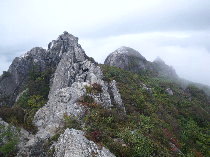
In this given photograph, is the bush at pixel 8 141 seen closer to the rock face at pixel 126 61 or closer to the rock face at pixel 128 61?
the rock face at pixel 128 61

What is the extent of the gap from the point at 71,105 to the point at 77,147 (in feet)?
28.1

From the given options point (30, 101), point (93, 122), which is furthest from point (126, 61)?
point (93, 122)

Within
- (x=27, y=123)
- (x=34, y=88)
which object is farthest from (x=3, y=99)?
(x=27, y=123)

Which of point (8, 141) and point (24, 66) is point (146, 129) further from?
point (24, 66)

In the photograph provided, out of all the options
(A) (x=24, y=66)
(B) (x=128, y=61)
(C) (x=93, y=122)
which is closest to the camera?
(C) (x=93, y=122)

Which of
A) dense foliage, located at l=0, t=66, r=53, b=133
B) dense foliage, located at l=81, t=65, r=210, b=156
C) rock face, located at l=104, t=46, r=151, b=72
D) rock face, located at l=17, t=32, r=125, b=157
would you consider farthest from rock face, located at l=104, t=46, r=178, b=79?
dense foliage, located at l=81, t=65, r=210, b=156

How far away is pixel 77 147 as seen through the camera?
16484mm

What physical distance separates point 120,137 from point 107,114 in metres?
3.73

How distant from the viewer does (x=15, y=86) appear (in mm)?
50844

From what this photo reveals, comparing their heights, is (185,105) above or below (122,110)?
below

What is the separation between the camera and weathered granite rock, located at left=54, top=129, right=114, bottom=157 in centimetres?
1615

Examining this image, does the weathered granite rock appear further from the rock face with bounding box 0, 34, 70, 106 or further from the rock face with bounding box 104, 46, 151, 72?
the rock face with bounding box 104, 46, 151, 72

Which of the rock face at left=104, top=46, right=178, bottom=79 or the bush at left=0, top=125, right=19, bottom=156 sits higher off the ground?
the rock face at left=104, top=46, right=178, bottom=79

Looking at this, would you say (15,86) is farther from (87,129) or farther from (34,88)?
(87,129)
